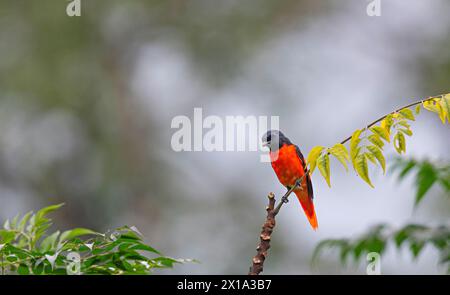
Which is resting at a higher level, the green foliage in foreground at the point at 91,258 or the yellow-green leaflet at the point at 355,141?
the yellow-green leaflet at the point at 355,141

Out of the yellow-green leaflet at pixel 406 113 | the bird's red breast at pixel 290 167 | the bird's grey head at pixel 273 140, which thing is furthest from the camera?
the bird's grey head at pixel 273 140

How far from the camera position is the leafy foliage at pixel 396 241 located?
2.76 m

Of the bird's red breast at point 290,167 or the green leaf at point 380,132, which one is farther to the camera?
the bird's red breast at point 290,167

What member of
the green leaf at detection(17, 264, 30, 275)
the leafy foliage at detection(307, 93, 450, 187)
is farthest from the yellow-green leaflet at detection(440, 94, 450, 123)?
the green leaf at detection(17, 264, 30, 275)

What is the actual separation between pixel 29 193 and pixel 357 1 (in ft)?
20.7

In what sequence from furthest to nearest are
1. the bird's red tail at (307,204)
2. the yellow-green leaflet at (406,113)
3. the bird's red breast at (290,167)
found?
the bird's red tail at (307,204) < the bird's red breast at (290,167) < the yellow-green leaflet at (406,113)

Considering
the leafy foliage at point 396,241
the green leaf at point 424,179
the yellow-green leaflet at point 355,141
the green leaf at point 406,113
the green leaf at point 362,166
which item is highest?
the green leaf at point 406,113

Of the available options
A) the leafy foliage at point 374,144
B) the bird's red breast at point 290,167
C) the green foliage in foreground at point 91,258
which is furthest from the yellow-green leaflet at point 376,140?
the bird's red breast at point 290,167

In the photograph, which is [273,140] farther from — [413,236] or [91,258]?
[91,258]

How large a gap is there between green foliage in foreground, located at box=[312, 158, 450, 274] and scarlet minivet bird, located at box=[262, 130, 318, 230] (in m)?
1.21

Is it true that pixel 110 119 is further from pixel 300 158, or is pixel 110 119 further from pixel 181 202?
pixel 300 158

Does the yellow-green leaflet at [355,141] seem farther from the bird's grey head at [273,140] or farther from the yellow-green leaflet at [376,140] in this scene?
the bird's grey head at [273,140]

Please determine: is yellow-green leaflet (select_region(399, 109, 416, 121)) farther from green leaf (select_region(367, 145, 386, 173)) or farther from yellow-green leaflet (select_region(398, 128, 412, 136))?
green leaf (select_region(367, 145, 386, 173))
